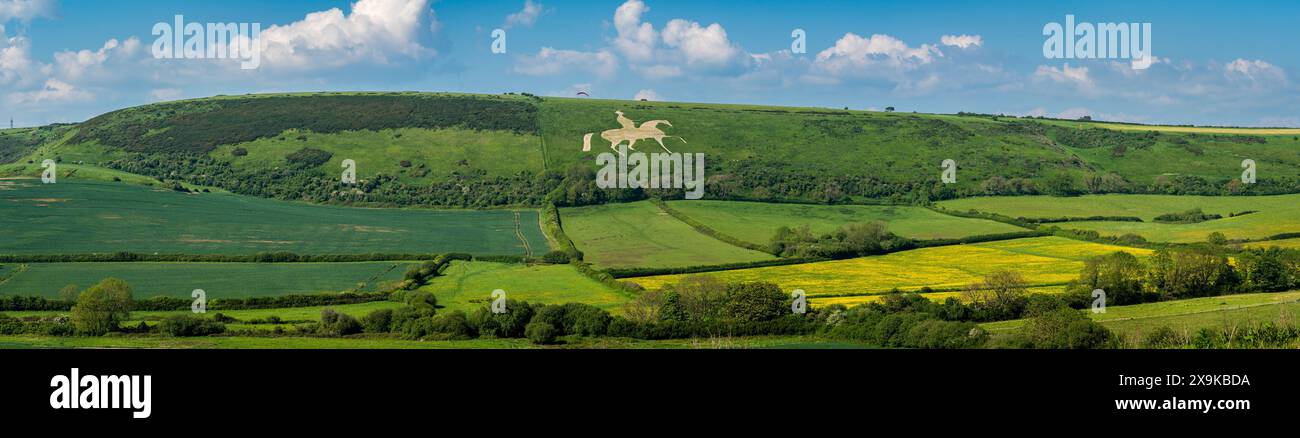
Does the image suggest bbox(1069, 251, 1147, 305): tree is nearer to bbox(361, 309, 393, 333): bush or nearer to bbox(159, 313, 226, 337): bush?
bbox(361, 309, 393, 333): bush

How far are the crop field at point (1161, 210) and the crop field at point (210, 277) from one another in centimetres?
8457

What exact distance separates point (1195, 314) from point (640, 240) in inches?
2398

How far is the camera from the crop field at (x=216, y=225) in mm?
103188

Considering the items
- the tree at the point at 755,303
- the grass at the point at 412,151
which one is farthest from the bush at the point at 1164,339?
the grass at the point at 412,151

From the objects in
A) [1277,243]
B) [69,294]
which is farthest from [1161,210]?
[69,294]

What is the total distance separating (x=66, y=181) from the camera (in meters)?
143

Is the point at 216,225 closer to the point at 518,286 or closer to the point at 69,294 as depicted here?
the point at 69,294

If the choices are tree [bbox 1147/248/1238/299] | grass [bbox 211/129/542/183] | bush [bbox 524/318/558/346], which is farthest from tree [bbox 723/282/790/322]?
grass [bbox 211/129/542/183]

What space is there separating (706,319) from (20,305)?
49901 millimetres

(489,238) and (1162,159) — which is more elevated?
(1162,159)

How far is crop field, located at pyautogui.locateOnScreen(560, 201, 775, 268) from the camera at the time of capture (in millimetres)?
100000

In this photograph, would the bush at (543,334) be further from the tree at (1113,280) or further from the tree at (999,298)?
the tree at (1113,280)
